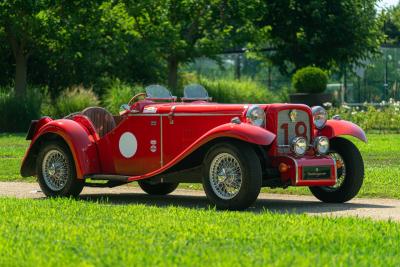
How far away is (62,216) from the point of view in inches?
394

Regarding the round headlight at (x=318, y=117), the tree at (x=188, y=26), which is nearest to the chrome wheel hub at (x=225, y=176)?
the round headlight at (x=318, y=117)

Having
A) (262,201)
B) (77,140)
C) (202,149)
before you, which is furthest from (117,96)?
(202,149)

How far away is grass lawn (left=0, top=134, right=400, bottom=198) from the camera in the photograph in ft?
43.6

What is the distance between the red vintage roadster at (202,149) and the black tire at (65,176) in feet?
0.04

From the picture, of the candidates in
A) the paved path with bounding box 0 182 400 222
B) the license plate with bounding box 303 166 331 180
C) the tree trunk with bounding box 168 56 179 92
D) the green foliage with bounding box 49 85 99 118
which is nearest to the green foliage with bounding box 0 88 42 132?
the green foliage with bounding box 49 85 99 118

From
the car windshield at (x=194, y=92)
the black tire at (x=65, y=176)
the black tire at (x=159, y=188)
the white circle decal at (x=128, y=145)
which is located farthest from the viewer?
the black tire at (x=159, y=188)

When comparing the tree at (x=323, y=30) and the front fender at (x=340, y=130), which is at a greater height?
the tree at (x=323, y=30)

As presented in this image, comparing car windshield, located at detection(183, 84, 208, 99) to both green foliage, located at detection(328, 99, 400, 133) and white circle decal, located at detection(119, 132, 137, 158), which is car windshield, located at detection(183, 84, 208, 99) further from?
green foliage, located at detection(328, 99, 400, 133)

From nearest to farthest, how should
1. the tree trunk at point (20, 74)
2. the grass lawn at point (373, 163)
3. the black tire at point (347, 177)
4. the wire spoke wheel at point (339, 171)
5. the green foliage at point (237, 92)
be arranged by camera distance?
the black tire at point (347, 177), the wire spoke wheel at point (339, 171), the grass lawn at point (373, 163), the tree trunk at point (20, 74), the green foliage at point (237, 92)

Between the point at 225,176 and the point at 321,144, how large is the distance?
127cm

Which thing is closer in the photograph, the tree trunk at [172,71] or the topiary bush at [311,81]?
the topiary bush at [311,81]

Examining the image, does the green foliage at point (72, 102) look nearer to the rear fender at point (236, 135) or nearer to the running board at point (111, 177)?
the running board at point (111, 177)

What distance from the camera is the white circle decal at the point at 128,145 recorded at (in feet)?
41.2

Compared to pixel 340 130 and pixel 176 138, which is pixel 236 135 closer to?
pixel 176 138
